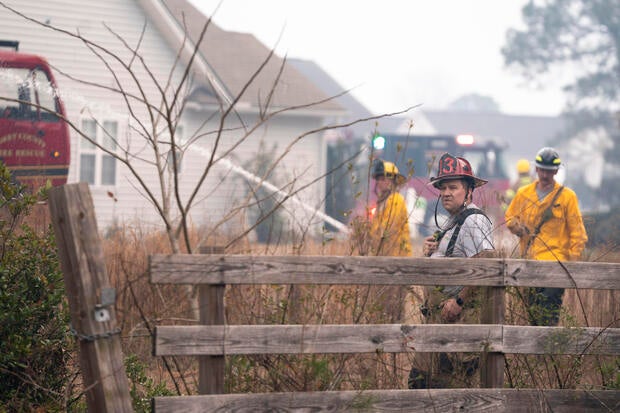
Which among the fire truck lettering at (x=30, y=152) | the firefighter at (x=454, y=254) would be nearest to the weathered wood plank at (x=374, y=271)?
the firefighter at (x=454, y=254)

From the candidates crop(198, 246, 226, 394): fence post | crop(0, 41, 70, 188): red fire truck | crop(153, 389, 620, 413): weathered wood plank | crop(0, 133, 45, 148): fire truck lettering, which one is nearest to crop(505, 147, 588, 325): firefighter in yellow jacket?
crop(153, 389, 620, 413): weathered wood plank

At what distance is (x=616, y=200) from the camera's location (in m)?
47.1

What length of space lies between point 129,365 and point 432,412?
5.79ft

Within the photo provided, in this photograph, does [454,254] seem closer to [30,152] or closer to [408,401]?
[408,401]

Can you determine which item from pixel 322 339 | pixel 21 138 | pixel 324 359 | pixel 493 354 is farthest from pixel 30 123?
pixel 493 354

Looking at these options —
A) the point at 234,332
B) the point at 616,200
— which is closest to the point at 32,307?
the point at 234,332

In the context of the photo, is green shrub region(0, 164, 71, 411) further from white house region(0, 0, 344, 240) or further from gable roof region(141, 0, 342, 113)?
gable roof region(141, 0, 342, 113)

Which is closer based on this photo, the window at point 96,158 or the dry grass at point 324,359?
the dry grass at point 324,359

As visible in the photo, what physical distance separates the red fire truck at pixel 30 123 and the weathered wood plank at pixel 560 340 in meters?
10.6

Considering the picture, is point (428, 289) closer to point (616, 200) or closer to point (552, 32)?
point (616, 200)

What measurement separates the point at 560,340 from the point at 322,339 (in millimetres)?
1460

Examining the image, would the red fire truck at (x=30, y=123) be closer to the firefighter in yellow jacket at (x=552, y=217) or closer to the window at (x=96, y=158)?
the window at (x=96, y=158)

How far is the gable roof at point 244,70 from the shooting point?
24.5 meters

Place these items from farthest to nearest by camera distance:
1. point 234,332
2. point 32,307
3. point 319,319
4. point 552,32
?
point 552,32 < point 319,319 < point 32,307 < point 234,332
